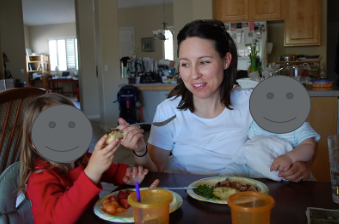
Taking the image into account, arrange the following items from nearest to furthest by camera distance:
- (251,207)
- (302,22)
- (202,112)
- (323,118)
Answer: (251,207), (202,112), (323,118), (302,22)

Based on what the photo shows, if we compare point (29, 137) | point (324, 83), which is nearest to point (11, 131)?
point (29, 137)

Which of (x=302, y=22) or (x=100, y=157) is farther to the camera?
Result: (x=302, y=22)

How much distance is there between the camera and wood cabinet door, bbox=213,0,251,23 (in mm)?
4953

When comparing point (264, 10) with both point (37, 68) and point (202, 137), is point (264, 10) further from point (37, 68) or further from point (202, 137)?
point (37, 68)

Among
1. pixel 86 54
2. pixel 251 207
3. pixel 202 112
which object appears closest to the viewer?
pixel 251 207

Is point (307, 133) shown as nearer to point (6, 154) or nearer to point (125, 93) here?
point (6, 154)

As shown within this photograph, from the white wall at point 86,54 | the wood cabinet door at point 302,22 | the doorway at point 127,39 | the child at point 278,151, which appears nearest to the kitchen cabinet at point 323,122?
the child at point 278,151

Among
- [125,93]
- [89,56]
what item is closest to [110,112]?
[125,93]

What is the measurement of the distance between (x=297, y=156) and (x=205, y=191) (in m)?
0.38

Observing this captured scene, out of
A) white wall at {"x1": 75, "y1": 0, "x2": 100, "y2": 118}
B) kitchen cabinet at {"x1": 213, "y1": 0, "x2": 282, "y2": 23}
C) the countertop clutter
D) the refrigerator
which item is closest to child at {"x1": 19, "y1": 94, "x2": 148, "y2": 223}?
the refrigerator

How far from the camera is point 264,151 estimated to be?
107 cm
